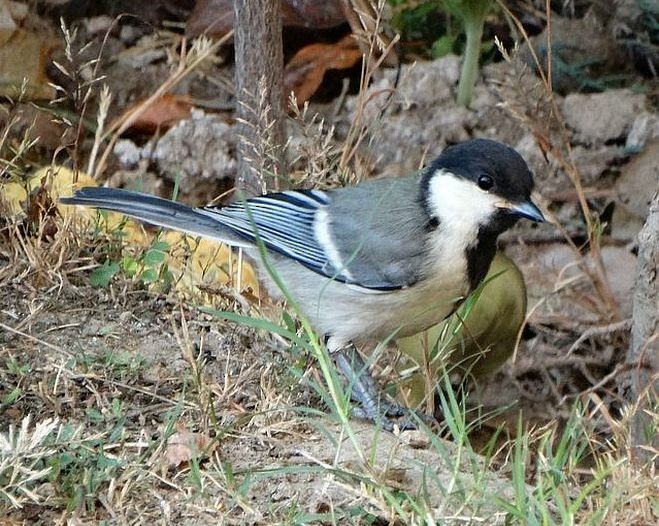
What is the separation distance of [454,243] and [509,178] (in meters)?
0.23

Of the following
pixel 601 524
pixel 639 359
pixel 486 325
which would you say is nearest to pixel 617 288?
pixel 486 325

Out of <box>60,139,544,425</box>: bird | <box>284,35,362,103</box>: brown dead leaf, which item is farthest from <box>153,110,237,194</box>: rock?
<box>60,139,544,425</box>: bird

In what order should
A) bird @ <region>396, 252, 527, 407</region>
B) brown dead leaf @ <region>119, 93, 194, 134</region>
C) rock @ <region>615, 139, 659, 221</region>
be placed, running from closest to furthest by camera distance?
1. bird @ <region>396, 252, 527, 407</region>
2. rock @ <region>615, 139, 659, 221</region>
3. brown dead leaf @ <region>119, 93, 194, 134</region>

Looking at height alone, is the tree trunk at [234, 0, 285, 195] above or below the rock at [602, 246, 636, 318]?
above

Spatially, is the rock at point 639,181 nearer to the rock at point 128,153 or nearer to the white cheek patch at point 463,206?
the white cheek patch at point 463,206

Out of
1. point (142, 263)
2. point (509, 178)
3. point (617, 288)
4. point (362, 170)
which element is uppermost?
point (509, 178)

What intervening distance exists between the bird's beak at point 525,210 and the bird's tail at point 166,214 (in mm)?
738

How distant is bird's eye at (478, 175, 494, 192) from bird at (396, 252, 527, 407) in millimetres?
395

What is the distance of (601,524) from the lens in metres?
2.26

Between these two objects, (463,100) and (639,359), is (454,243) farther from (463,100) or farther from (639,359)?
(463,100)

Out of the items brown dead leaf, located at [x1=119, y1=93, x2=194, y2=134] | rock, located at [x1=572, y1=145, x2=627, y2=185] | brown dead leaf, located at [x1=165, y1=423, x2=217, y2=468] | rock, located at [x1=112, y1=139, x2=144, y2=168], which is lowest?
rock, located at [x1=112, y1=139, x2=144, y2=168]

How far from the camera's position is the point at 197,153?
5070 millimetres

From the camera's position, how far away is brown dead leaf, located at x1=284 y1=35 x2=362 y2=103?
5.36m

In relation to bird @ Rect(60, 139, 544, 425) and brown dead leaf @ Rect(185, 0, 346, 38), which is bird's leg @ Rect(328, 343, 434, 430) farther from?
brown dead leaf @ Rect(185, 0, 346, 38)
